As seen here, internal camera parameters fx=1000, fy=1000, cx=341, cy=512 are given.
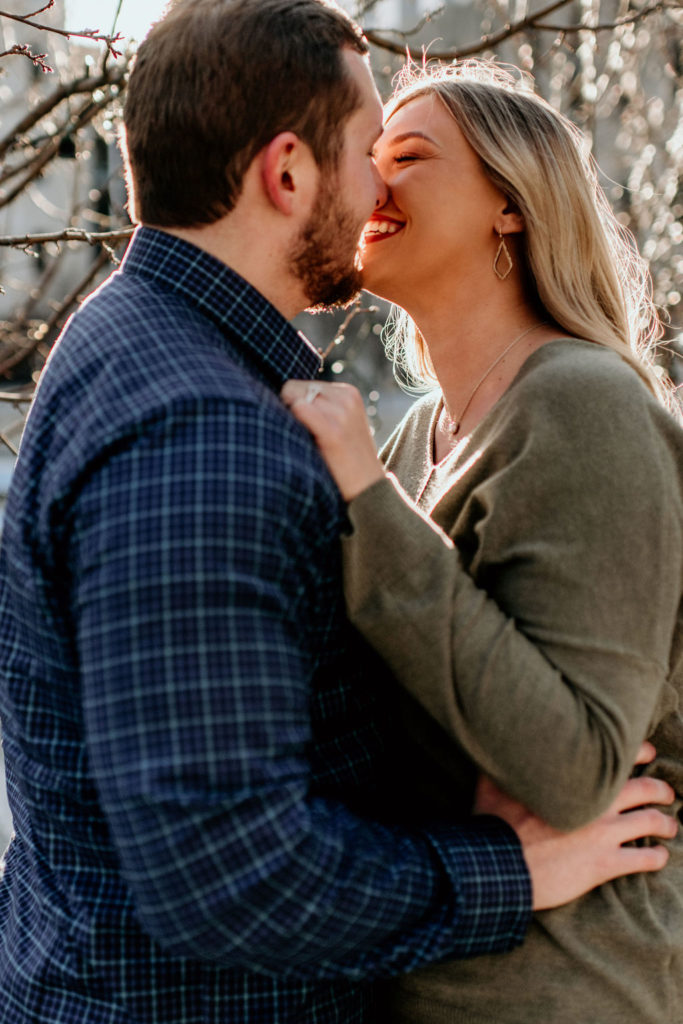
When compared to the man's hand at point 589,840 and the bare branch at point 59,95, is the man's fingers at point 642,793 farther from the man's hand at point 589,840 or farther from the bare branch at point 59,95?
the bare branch at point 59,95

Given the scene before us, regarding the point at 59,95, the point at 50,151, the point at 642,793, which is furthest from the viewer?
the point at 50,151

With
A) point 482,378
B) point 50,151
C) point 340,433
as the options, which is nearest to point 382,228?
point 482,378

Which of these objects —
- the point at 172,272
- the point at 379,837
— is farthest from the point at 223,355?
the point at 379,837

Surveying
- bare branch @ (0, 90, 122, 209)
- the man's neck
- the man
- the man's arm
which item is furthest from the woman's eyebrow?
the man's arm

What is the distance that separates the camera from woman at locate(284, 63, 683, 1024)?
1406mm

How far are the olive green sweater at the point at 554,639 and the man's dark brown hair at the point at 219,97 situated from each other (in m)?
0.54

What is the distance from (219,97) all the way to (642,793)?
4.22 ft

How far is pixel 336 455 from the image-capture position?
141 cm

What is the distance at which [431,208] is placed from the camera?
2.06m

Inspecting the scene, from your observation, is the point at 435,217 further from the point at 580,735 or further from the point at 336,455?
the point at 580,735

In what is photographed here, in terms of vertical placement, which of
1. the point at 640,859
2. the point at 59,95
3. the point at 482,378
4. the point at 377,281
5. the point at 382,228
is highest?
the point at 59,95

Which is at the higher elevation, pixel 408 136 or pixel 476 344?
pixel 408 136

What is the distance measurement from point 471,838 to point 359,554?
0.45m

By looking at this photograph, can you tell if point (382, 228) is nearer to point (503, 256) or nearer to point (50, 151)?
point (503, 256)
